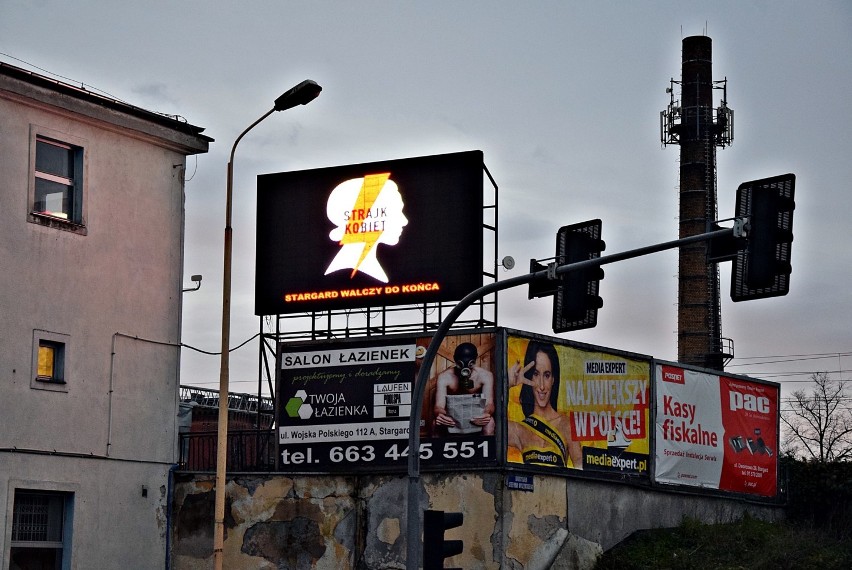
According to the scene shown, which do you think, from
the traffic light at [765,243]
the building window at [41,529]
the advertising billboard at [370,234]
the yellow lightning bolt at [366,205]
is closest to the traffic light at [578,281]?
the traffic light at [765,243]

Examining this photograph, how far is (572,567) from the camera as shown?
27.3 metres

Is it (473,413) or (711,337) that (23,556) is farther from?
(711,337)

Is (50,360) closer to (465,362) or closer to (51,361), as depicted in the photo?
(51,361)

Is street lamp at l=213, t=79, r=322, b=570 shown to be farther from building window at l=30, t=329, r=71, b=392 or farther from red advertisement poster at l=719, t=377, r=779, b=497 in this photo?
red advertisement poster at l=719, t=377, r=779, b=497

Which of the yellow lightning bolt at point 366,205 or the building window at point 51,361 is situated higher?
the yellow lightning bolt at point 366,205

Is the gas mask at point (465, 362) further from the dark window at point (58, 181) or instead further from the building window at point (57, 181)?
the dark window at point (58, 181)

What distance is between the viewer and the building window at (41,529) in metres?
25.2

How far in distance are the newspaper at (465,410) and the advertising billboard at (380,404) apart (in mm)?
22

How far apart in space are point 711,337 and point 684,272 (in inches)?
124

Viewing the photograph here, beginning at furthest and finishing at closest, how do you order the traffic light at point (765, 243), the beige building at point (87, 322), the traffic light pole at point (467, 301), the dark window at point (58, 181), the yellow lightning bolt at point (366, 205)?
the yellow lightning bolt at point (366, 205) < the dark window at point (58, 181) < the beige building at point (87, 322) < the traffic light pole at point (467, 301) < the traffic light at point (765, 243)

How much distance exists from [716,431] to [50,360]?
649 inches

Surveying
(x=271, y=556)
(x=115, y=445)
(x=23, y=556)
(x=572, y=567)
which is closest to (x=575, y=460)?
(x=572, y=567)

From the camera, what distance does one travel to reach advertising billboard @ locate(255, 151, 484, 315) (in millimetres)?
29516

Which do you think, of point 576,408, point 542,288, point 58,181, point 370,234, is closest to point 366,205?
point 370,234
